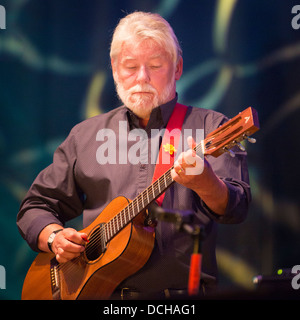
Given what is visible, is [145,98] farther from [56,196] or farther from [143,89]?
[56,196]

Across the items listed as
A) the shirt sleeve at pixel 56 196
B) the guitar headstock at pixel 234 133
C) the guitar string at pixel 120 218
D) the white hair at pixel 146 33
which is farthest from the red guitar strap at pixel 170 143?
the shirt sleeve at pixel 56 196

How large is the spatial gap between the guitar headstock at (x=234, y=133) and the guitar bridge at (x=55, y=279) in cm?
104

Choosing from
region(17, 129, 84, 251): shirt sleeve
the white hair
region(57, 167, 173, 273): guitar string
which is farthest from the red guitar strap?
region(17, 129, 84, 251): shirt sleeve

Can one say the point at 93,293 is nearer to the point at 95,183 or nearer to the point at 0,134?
the point at 95,183

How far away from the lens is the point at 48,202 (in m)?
2.39

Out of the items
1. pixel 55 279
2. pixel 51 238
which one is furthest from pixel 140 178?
pixel 55 279

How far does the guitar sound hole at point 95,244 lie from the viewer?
203 centimetres

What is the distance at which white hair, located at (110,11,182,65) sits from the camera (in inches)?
90.3

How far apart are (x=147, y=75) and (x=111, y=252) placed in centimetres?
97

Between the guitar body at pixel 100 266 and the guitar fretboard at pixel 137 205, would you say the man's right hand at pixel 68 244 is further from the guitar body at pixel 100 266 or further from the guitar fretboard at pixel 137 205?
the guitar fretboard at pixel 137 205

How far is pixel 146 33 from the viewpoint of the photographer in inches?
90.0

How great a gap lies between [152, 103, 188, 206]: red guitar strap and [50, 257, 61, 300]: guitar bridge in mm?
664
